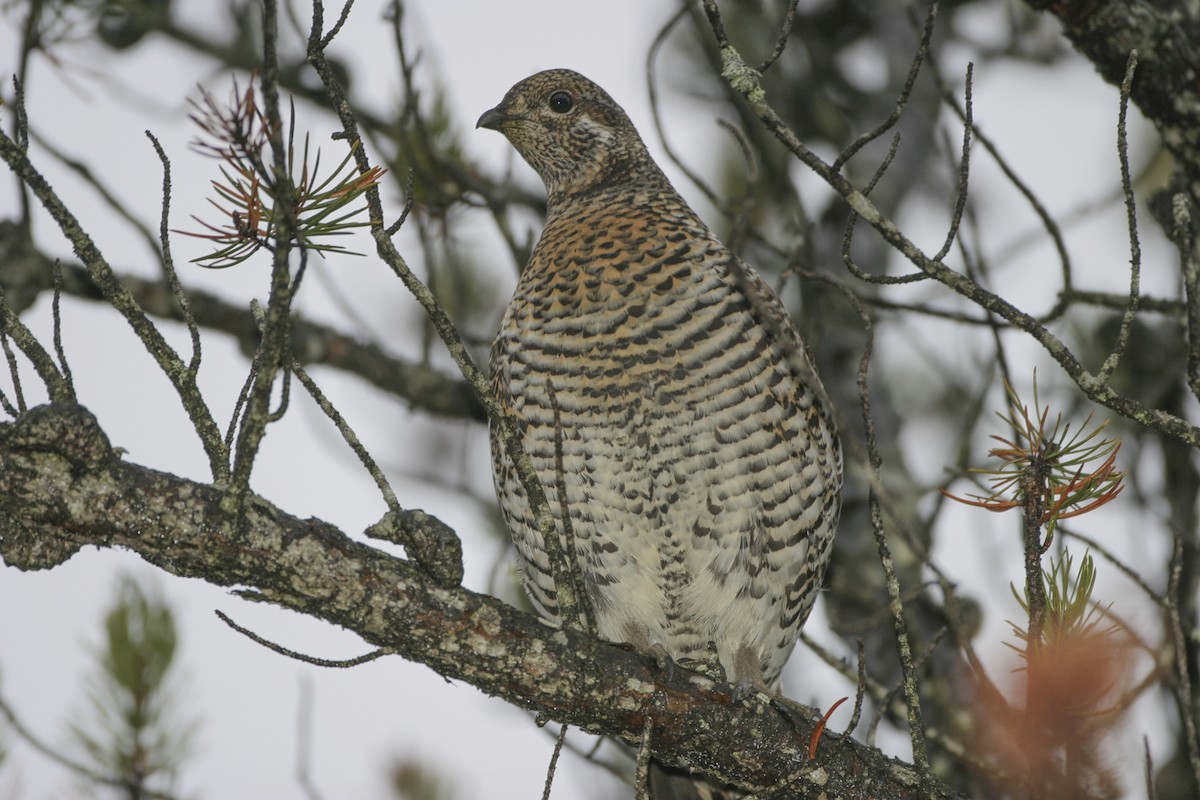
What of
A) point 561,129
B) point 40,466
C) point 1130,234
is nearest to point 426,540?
point 40,466

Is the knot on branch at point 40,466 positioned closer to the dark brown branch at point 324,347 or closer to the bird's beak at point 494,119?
the dark brown branch at point 324,347

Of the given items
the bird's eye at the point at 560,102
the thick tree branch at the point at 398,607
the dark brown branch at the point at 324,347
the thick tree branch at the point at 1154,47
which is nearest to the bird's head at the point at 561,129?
the bird's eye at the point at 560,102

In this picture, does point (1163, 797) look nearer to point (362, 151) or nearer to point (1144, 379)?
point (1144, 379)

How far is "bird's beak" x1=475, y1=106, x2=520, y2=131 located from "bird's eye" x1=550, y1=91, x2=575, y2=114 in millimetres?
164

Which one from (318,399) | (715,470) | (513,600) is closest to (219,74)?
(513,600)

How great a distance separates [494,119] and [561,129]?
27cm

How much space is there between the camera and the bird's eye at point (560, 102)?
5129 mm

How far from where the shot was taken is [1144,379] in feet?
17.9

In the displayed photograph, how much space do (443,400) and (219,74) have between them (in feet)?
5.98

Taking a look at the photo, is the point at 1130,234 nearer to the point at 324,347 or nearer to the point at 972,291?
the point at 972,291

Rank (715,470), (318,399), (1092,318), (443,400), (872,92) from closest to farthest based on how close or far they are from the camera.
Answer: (318,399) < (715,470) < (443,400) < (1092,318) < (872,92)

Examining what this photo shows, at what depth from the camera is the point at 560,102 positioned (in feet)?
16.9

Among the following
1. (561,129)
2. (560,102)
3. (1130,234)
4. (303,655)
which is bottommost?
(303,655)

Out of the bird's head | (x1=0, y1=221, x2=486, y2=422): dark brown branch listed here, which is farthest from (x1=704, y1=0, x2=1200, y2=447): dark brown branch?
(x1=0, y1=221, x2=486, y2=422): dark brown branch
